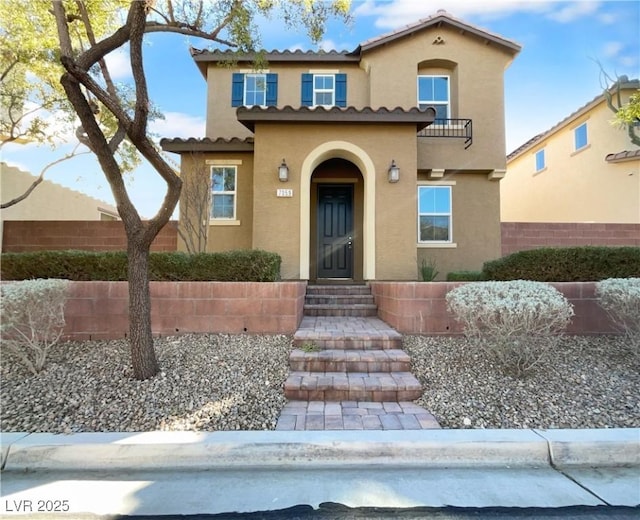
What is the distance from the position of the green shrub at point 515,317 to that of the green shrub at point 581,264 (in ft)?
5.42

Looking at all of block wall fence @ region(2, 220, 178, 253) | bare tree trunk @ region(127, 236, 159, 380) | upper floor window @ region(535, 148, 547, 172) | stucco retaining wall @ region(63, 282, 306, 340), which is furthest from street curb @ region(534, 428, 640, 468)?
upper floor window @ region(535, 148, 547, 172)

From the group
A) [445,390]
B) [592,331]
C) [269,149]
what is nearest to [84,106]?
[269,149]

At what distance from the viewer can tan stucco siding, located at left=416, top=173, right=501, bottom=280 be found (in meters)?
9.88

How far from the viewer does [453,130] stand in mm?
10109

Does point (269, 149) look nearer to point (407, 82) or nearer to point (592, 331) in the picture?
point (407, 82)

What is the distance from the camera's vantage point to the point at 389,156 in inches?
329

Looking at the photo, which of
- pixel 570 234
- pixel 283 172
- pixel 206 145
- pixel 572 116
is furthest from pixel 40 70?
pixel 572 116

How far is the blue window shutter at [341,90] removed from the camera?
10.9 m

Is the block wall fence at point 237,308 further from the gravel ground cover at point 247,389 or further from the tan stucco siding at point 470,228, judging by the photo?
the tan stucco siding at point 470,228

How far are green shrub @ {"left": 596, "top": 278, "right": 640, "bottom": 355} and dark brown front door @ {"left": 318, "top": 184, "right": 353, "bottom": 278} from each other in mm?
5950

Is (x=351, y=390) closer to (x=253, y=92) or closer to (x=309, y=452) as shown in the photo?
(x=309, y=452)

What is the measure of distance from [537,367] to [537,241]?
753 centimetres

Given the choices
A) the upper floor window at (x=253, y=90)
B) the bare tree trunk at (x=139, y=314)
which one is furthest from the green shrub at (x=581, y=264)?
the upper floor window at (x=253, y=90)

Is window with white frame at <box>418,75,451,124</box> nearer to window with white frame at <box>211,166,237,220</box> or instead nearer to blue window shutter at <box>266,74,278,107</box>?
blue window shutter at <box>266,74,278,107</box>
